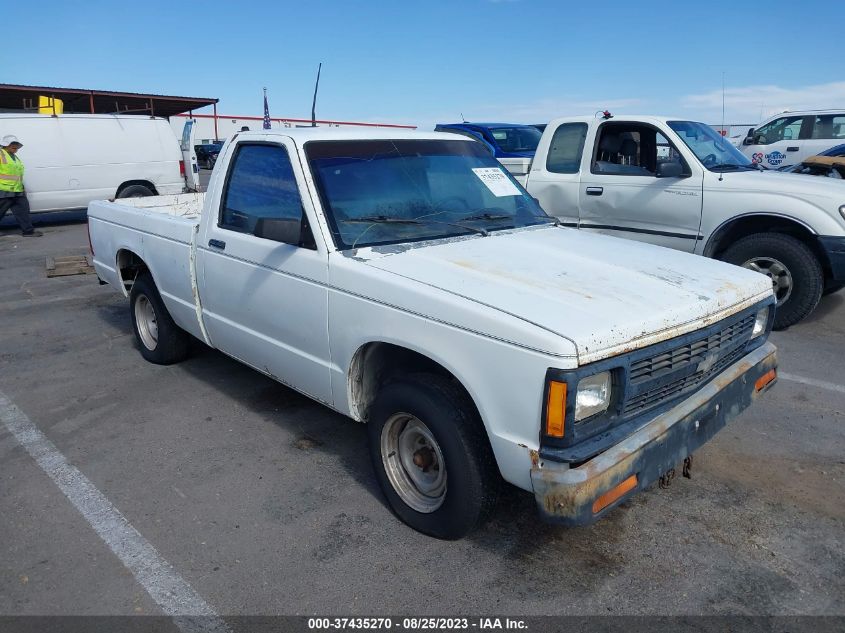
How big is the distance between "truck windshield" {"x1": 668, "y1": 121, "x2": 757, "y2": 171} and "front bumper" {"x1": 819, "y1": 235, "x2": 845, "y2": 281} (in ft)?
4.09

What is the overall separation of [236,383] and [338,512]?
206cm

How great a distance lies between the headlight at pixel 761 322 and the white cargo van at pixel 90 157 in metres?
13.0

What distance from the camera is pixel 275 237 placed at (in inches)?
133

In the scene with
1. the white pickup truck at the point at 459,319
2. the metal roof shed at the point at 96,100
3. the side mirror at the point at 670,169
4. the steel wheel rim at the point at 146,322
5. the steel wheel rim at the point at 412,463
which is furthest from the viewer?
the metal roof shed at the point at 96,100

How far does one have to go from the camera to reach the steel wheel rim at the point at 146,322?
17.8 ft

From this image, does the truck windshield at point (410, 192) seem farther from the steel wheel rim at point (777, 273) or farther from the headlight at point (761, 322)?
the steel wheel rim at point (777, 273)

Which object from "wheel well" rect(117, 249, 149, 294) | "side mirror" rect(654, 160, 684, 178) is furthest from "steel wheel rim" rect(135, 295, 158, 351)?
"side mirror" rect(654, 160, 684, 178)

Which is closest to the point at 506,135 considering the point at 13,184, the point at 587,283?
the point at 13,184

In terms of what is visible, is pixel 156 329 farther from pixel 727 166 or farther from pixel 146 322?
pixel 727 166

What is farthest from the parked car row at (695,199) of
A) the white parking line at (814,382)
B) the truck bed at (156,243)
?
the truck bed at (156,243)

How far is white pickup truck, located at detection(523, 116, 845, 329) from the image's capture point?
5.90 meters

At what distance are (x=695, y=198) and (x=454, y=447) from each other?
4.78m

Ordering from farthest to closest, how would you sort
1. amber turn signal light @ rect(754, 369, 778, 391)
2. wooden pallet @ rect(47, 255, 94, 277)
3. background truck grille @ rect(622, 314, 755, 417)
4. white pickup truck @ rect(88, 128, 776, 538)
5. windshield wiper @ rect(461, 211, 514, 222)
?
wooden pallet @ rect(47, 255, 94, 277) → windshield wiper @ rect(461, 211, 514, 222) → amber turn signal light @ rect(754, 369, 778, 391) → background truck grille @ rect(622, 314, 755, 417) → white pickup truck @ rect(88, 128, 776, 538)

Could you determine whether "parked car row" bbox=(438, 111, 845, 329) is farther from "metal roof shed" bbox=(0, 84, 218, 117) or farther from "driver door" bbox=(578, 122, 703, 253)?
"metal roof shed" bbox=(0, 84, 218, 117)
